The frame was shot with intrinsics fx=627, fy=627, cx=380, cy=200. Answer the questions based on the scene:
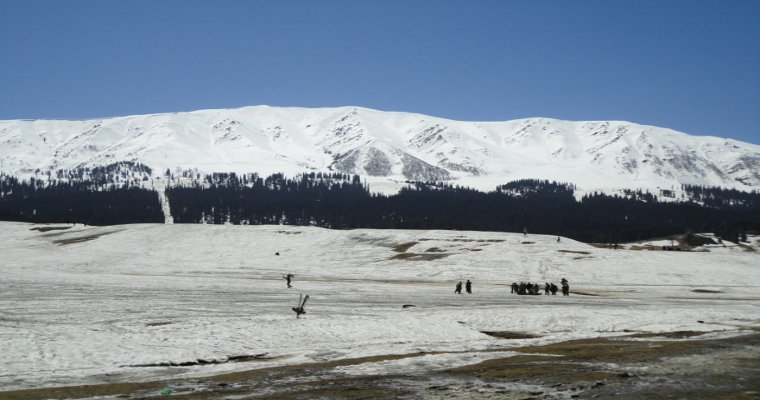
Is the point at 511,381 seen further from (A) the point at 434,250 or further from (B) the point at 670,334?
(A) the point at 434,250

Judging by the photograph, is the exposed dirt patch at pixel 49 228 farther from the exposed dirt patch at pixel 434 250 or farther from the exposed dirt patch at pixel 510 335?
the exposed dirt patch at pixel 510 335

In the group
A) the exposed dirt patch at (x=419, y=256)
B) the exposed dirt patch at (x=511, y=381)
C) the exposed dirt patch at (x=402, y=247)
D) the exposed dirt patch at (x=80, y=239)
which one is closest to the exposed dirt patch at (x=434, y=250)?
the exposed dirt patch at (x=419, y=256)

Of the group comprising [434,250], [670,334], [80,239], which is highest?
[434,250]

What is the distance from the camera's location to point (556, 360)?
25.0 m

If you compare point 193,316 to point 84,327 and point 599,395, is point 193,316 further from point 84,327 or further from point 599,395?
point 599,395

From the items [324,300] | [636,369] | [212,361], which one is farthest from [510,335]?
[212,361]

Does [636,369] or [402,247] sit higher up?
[402,247]

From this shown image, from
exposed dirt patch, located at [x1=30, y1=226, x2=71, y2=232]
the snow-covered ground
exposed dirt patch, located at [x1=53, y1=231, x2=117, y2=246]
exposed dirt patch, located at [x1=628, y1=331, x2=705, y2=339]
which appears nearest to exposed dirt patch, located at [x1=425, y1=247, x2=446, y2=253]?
the snow-covered ground

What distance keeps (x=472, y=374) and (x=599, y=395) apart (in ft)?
15.6

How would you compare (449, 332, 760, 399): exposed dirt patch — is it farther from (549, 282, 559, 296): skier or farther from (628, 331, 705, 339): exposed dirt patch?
(549, 282, 559, 296): skier

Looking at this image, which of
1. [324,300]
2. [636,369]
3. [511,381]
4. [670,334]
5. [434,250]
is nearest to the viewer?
[511,381]

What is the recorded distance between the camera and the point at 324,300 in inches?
1822

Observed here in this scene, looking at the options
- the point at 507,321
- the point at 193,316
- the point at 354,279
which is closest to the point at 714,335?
the point at 507,321

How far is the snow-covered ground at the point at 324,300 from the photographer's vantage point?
84.6ft
